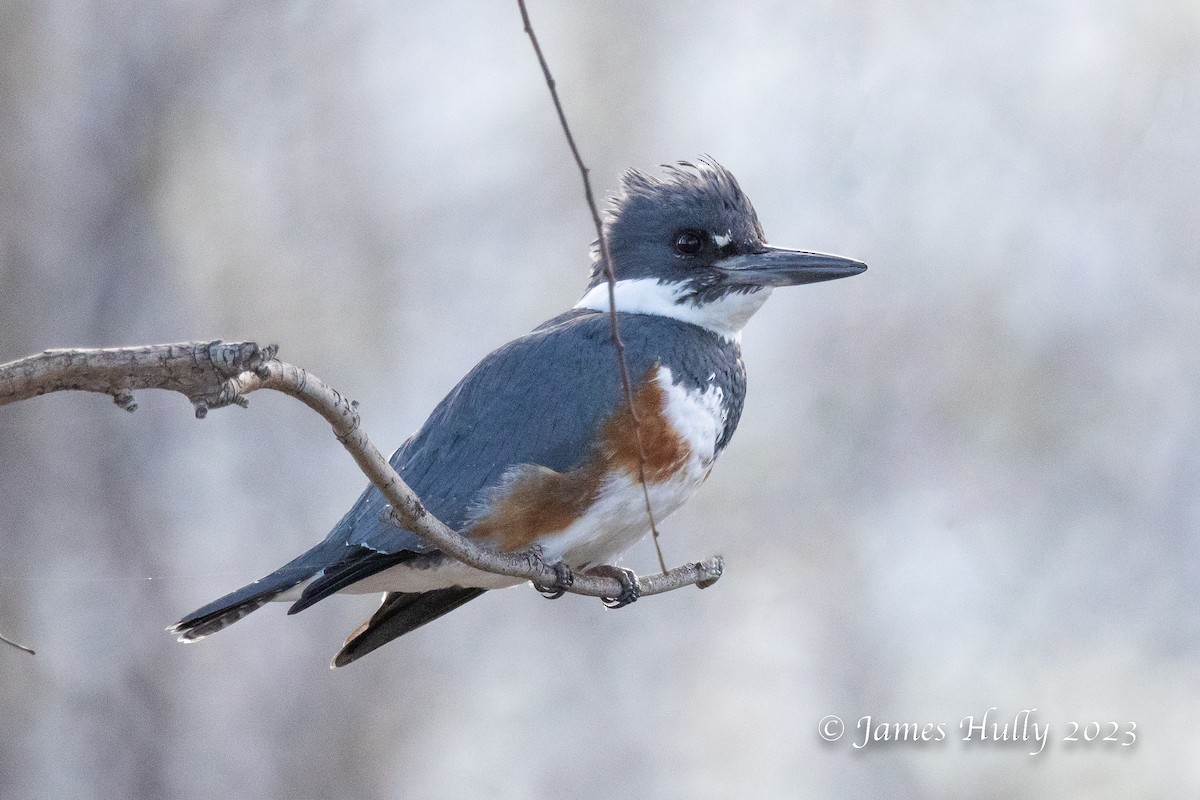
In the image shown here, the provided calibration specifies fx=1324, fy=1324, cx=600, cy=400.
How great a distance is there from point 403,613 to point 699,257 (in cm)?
98

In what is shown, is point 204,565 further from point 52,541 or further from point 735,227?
point 735,227

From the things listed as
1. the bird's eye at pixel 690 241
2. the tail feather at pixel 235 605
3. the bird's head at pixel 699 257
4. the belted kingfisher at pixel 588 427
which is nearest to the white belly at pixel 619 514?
the belted kingfisher at pixel 588 427

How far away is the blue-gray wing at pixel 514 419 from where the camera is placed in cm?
249

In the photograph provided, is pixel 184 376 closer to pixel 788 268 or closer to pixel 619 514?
pixel 619 514

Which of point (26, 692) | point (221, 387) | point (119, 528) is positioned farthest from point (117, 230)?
point (221, 387)

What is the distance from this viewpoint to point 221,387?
4.74 ft

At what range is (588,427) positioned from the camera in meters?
2.49

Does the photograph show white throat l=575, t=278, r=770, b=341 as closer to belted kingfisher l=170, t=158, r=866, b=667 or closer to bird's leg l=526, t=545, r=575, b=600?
belted kingfisher l=170, t=158, r=866, b=667

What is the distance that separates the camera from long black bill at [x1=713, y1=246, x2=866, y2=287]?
2.75 m

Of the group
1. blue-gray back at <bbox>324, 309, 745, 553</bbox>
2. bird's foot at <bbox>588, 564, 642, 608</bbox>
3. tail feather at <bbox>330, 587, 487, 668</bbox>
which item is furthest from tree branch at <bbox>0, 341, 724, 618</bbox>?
tail feather at <bbox>330, 587, 487, 668</bbox>

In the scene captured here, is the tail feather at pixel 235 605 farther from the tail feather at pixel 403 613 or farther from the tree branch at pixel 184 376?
the tree branch at pixel 184 376

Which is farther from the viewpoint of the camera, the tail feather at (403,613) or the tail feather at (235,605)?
the tail feather at (403,613)

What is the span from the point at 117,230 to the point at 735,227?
3.35m

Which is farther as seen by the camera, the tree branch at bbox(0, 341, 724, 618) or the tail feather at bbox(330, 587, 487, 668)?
the tail feather at bbox(330, 587, 487, 668)
